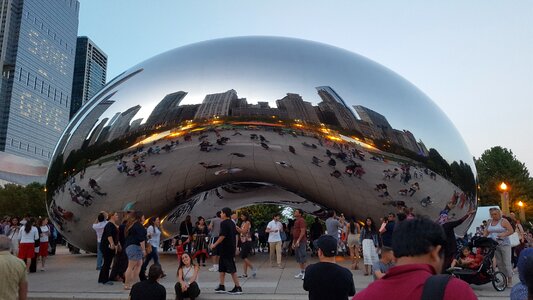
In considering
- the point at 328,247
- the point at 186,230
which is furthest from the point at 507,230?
the point at 186,230

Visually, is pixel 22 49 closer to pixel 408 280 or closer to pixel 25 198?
pixel 25 198

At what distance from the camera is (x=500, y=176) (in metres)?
48.5

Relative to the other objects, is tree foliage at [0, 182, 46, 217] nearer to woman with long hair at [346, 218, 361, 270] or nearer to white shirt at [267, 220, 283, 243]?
white shirt at [267, 220, 283, 243]

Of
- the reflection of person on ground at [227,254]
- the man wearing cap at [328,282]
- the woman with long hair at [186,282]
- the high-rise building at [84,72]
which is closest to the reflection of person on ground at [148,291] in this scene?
the man wearing cap at [328,282]

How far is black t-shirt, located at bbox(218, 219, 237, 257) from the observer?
6.96 m

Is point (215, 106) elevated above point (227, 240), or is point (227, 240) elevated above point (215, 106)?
point (215, 106)

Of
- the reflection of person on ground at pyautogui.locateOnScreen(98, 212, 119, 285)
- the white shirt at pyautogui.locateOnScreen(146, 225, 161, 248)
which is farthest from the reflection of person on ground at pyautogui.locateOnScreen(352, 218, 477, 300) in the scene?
the white shirt at pyautogui.locateOnScreen(146, 225, 161, 248)

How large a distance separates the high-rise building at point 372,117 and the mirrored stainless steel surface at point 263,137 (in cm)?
2

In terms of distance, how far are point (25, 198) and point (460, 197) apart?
53.1 metres

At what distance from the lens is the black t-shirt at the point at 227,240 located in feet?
22.8

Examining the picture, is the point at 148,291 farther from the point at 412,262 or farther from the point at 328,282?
the point at 412,262

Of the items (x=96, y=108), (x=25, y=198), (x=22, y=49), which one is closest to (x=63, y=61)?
(x=22, y=49)

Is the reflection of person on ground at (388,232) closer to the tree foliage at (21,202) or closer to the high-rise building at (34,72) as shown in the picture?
the tree foliage at (21,202)

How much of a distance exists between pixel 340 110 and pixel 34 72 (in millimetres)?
147294
